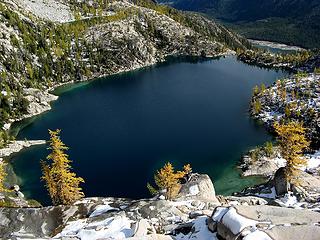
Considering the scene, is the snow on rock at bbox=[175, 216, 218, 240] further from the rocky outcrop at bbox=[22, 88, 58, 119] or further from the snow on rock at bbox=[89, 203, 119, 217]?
the rocky outcrop at bbox=[22, 88, 58, 119]

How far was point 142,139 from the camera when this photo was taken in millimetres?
144500

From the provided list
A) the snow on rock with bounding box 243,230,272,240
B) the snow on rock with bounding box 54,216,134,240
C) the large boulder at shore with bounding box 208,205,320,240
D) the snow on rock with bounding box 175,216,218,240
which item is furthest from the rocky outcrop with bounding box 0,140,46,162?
the snow on rock with bounding box 243,230,272,240

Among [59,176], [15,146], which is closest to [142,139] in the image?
[15,146]

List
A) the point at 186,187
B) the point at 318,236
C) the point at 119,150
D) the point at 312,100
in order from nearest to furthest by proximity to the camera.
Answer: the point at 318,236
the point at 186,187
the point at 119,150
the point at 312,100

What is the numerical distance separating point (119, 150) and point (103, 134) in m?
19.4

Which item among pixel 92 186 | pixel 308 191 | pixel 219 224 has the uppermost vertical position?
pixel 219 224

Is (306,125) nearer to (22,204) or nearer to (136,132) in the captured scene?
(136,132)

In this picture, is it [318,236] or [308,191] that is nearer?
[318,236]

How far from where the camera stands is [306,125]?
14775 cm

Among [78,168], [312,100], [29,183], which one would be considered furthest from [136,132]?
[312,100]

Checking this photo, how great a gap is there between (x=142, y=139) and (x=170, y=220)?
91086mm

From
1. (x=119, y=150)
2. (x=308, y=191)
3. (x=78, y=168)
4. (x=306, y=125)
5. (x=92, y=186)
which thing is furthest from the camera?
(x=306, y=125)

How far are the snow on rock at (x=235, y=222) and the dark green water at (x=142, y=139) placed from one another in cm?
6431

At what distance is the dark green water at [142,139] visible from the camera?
11544 cm
